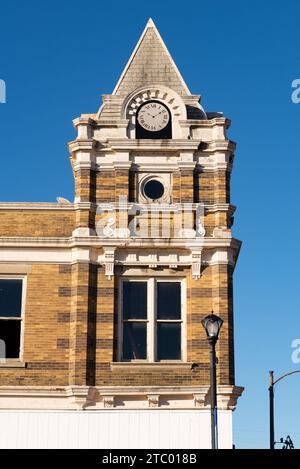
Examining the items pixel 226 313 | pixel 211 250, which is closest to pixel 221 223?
pixel 211 250

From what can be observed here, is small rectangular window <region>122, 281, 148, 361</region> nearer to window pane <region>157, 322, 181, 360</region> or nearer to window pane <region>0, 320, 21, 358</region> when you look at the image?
window pane <region>157, 322, 181, 360</region>

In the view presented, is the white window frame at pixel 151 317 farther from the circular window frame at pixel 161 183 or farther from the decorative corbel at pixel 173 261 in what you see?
the circular window frame at pixel 161 183

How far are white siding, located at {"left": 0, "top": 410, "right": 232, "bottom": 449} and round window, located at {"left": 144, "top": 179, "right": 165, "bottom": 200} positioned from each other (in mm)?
5366

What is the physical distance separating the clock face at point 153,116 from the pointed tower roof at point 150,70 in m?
0.62

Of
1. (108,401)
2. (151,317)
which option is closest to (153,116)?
Result: (151,317)

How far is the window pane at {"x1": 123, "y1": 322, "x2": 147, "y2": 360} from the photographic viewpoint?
22.6 m

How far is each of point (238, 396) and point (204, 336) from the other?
5.27 feet

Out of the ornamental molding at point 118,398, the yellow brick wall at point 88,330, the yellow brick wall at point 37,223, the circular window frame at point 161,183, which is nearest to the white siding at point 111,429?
the ornamental molding at point 118,398

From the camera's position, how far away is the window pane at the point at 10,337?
74.0 feet

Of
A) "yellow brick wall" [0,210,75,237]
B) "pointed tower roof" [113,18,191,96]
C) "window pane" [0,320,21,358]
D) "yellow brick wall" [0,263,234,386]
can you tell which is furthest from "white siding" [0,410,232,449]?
"pointed tower roof" [113,18,191,96]

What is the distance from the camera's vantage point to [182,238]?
23.0m
